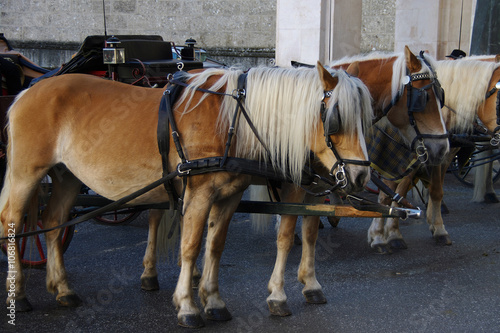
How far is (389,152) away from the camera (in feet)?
16.0

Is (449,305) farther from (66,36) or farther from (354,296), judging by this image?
(66,36)

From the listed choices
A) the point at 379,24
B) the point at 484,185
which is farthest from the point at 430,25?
the point at 484,185

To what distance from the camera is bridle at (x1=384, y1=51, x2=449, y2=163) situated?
4453mm

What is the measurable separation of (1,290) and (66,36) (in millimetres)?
10449

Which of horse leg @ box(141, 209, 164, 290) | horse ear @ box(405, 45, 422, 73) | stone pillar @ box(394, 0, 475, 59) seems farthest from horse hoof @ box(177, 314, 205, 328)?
stone pillar @ box(394, 0, 475, 59)

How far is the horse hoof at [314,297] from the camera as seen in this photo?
14.3 feet

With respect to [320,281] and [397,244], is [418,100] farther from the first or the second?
[397,244]

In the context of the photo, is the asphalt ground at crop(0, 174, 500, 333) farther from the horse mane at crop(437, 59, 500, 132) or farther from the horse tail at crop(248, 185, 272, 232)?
the horse mane at crop(437, 59, 500, 132)

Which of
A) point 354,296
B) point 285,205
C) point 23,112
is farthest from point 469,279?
point 23,112

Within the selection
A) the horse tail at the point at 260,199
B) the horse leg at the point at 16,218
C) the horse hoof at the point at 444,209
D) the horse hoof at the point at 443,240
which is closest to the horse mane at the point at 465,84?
the horse hoof at the point at 443,240

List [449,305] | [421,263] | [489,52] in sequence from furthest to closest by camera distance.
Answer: [489,52]
[421,263]
[449,305]

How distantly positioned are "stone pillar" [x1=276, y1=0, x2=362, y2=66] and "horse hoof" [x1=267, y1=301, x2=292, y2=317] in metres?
3.78

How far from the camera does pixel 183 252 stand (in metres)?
3.79

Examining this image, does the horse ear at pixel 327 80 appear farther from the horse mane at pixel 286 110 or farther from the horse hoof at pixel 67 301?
the horse hoof at pixel 67 301
